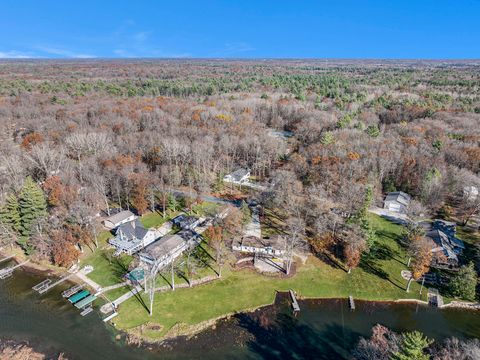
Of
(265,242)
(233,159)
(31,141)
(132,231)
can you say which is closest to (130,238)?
(132,231)

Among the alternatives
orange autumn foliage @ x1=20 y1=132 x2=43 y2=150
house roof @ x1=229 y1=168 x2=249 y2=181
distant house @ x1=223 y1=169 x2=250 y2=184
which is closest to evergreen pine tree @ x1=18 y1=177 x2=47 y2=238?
orange autumn foliage @ x1=20 y1=132 x2=43 y2=150

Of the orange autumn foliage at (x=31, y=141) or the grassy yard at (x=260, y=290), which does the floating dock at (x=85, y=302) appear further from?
the orange autumn foliage at (x=31, y=141)

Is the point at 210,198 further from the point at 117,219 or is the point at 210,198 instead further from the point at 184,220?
the point at 117,219

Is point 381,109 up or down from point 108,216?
up

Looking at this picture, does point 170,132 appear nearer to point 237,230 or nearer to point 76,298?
point 237,230

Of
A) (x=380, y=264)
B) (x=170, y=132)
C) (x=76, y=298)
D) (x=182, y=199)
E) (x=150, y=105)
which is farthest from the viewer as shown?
(x=150, y=105)

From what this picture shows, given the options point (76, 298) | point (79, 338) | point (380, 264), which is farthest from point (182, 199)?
point (380, 264)
